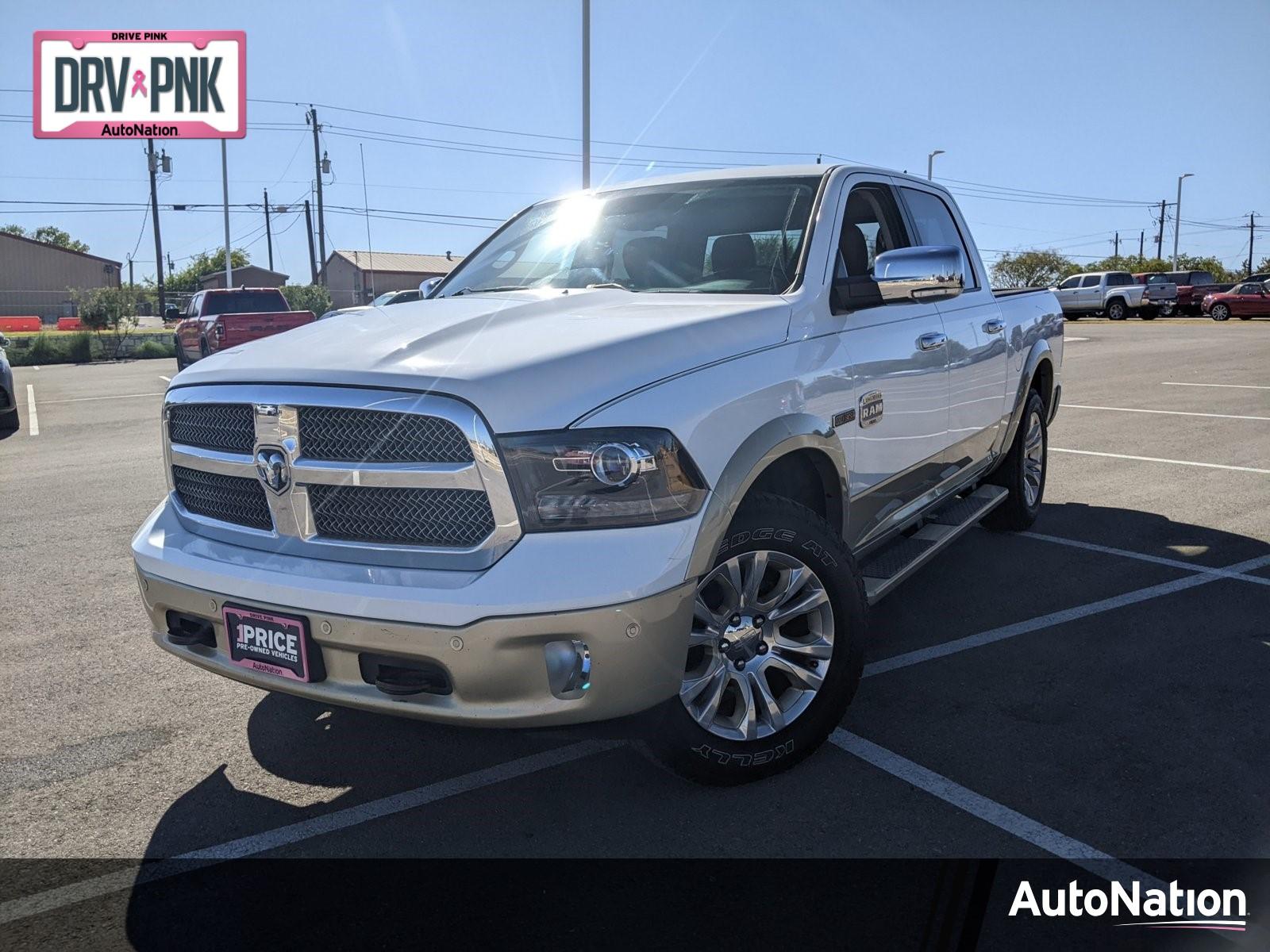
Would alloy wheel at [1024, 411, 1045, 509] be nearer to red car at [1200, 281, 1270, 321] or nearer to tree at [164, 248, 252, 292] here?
red car at [1200, 281, 1270, 321]

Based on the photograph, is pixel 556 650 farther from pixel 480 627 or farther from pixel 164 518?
pixel 164 518

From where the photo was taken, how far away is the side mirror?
3992 mm

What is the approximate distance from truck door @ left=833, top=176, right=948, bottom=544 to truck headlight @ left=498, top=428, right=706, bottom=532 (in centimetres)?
114

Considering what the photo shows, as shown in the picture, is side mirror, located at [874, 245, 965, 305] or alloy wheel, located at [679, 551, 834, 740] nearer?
alloy wheel, located at [679, 551, 834, 740]

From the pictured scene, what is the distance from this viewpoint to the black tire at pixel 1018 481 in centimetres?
635

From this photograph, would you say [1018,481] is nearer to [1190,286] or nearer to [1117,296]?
[1117,296]

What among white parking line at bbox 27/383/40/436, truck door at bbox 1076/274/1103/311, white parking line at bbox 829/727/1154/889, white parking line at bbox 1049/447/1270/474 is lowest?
white parking line at bbox 27/383/40/436

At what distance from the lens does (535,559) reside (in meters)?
2.73

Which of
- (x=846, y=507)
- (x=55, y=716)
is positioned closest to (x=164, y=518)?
(x=55, y=716)

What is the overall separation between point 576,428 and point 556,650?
Result: 22.4 inches

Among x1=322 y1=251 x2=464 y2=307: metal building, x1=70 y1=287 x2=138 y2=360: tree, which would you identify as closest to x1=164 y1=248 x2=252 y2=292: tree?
x1=322 y1=251 x2=464 y2=307: metal building

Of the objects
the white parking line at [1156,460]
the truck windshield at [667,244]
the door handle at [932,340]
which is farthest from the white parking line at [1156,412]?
the truck windshield at [667,244]

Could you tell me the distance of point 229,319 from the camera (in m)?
19.9

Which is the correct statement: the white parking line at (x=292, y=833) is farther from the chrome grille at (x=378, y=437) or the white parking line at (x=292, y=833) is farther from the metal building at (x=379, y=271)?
the metal building at (x=379, y=271)
